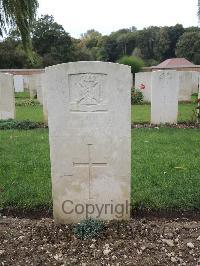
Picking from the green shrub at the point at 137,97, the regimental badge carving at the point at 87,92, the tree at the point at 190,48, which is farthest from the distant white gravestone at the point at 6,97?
the tree at the point at 190,48

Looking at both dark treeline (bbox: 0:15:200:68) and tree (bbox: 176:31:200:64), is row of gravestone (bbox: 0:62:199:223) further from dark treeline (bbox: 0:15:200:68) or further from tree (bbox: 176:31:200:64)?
tree (bbox: 176:31:200:64)

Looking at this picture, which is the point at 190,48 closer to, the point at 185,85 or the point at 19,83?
the point at 19,83

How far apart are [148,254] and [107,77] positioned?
1598mm

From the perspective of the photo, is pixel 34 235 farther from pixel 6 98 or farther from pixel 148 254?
pixel 6 98

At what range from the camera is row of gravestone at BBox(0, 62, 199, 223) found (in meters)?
3.23

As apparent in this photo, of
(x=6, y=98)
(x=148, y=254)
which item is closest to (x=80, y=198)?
(x=148, y=254)

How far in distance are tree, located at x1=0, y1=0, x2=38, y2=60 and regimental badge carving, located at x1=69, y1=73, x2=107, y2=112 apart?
307 centimetres

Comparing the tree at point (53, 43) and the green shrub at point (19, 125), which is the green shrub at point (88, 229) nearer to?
the green shrub at point (19, 125)

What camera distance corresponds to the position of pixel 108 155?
3.38m

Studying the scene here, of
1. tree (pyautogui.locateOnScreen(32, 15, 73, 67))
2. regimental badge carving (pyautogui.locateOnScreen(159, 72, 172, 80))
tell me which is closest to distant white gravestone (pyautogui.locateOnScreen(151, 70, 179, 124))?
regimental badge carving (pyautogui.locateOnScreen(159, 72, 172, 80))

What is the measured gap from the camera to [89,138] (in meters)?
3.36

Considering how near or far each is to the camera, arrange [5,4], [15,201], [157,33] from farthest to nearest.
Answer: [157,33]
[5,4]
[15,201]

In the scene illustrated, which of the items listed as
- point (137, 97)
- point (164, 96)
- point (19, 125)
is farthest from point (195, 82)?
point (19, 125)

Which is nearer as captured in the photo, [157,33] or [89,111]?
[89,111]
